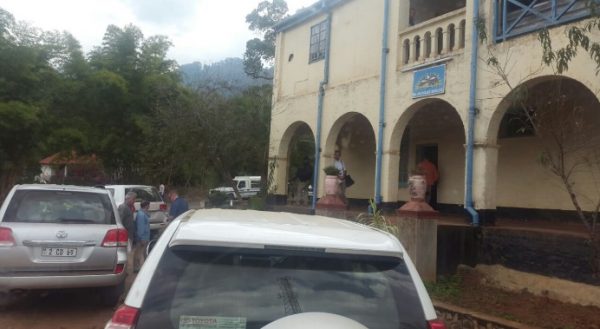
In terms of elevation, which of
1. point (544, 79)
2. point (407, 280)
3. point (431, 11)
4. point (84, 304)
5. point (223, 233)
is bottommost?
point (84, 304)

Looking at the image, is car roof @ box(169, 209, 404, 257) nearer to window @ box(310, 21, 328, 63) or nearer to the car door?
the car door

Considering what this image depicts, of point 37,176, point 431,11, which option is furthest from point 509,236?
point 37,176

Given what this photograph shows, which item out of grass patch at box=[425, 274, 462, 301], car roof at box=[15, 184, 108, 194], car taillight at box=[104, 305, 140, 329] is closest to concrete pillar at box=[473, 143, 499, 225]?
grass patch at box=[425, 274, 462, 301]

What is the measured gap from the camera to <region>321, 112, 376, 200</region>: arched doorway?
14970 millimetres

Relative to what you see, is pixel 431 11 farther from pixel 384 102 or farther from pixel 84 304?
pixel 84 304

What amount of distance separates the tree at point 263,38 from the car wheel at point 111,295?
27096mm

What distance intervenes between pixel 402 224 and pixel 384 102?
395 centimetres

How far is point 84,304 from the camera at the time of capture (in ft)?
24.3

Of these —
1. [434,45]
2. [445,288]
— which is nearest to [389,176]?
[434,45]

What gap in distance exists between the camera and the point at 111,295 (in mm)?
7230

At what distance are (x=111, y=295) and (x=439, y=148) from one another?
8.51m

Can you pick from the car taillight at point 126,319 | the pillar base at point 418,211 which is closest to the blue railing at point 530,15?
the pillar base at point 418,211

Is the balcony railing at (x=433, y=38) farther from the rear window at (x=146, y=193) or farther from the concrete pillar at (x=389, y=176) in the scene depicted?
the rear window at (x=146, y=193)

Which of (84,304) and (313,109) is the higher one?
(313,109)
